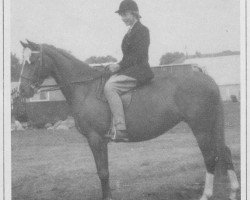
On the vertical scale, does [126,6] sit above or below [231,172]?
above

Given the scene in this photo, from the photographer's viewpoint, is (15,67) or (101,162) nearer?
(101,162)

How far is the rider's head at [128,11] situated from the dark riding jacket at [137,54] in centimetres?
6

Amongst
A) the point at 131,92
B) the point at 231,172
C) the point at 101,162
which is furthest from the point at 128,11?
the point at 231,172

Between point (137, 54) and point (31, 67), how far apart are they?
3.05ft

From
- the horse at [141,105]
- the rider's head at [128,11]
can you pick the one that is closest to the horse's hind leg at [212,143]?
the horse at [141,105]

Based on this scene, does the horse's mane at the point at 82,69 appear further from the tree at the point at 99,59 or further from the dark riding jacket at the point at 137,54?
the dark riding jacket at the point at 137,54

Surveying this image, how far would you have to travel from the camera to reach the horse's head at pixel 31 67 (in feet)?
13.5

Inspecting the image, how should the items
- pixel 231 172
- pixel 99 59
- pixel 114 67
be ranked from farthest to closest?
pixel 99 59, pixel 114 67, pixel 231 172

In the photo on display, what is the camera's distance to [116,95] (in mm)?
4121

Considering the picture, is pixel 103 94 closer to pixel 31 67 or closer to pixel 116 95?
pixel 116 95

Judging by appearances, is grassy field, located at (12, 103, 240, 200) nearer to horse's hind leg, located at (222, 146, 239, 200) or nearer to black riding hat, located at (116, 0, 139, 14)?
horse's hind leg, located at (222, 146, 239, 200)

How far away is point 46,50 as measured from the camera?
13.6 feet

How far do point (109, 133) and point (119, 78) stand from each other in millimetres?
488
